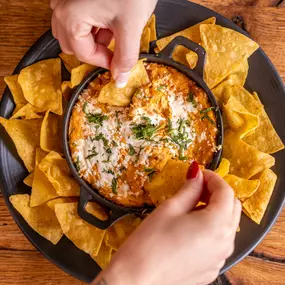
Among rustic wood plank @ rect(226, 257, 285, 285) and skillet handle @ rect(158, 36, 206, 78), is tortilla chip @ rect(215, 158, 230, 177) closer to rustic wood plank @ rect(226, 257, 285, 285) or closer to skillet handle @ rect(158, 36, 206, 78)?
skillet handle @ rect(158, 36, 206, 78)

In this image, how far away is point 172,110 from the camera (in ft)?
6.84

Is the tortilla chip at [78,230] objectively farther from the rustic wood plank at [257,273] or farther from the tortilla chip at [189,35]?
the tortilla chip at [189,35]

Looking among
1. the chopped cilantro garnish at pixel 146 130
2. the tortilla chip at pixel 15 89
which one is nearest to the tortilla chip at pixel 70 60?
the tortilla chip at pixel 15 89

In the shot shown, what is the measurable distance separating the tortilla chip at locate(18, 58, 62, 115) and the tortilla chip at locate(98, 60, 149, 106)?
0.82 feet

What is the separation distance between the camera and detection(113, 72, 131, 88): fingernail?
1856 mm

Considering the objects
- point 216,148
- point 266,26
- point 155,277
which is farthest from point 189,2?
point 155,277

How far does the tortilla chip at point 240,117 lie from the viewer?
2.10 meters

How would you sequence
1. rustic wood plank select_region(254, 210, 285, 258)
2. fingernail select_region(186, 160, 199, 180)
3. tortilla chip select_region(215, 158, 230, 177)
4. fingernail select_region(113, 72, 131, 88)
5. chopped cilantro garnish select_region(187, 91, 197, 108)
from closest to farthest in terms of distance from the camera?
fingernail select_region(186, 160, 199, 180) < fingernail select_region(113, 72, 131, 88) < tortilla chip select_region(215, 158, 230, 177) < chopped cilantro garnish select_region(187, 91, 197, 108) < rustic wood plank select_region(254, 210, 285, 258)

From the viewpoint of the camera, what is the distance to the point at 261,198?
213 cm

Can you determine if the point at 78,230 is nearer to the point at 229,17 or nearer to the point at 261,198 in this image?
the point at 261,198

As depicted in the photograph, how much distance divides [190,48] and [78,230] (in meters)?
0.94

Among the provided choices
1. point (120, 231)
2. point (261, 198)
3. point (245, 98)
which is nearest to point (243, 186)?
point (261, 198)

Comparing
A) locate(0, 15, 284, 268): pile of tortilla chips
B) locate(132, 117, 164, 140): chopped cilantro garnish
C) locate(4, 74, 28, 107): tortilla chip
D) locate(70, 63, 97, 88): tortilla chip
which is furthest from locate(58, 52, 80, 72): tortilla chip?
locate(132, 117, 164, 140): chopped cilantro garnish

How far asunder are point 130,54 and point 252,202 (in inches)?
36.2
